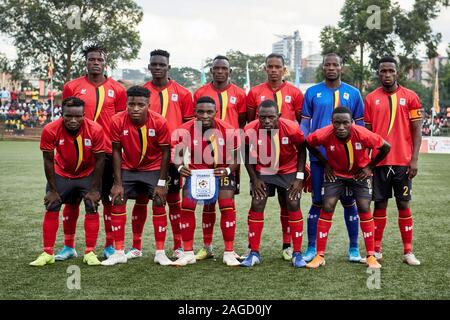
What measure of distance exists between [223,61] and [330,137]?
160cm

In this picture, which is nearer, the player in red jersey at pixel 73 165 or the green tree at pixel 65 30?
the player in red jersey at pixel 73 165

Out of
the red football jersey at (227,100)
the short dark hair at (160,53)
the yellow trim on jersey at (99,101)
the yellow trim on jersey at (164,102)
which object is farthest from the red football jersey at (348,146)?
the yellow trim on jersey at (99,101)

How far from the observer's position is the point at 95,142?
663cm

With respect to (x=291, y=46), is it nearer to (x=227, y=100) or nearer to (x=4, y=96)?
(x=4, y=96)

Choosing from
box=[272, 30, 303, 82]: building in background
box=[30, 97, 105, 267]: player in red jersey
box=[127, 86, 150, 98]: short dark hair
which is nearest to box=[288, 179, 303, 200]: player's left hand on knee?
box=[127, 86, 150, 98]: short dark hair

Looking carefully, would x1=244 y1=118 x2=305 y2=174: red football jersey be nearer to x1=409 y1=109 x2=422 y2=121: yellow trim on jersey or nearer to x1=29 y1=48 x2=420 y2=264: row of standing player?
x1=29 y1=48 x2=420 y2=264: row of standing player

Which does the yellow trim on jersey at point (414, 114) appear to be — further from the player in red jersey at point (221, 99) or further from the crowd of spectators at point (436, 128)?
the crowd of spectators at point (436, 128)

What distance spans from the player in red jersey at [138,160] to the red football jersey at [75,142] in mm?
190

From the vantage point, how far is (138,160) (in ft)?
22.3

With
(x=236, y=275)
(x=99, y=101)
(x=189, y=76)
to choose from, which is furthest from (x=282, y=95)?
(x=189, y=76)

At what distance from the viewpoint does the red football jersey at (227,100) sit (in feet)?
24.2

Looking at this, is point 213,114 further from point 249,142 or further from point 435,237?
point 435,237

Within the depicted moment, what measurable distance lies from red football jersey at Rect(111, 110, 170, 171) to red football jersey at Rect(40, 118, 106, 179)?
186 millimetres
